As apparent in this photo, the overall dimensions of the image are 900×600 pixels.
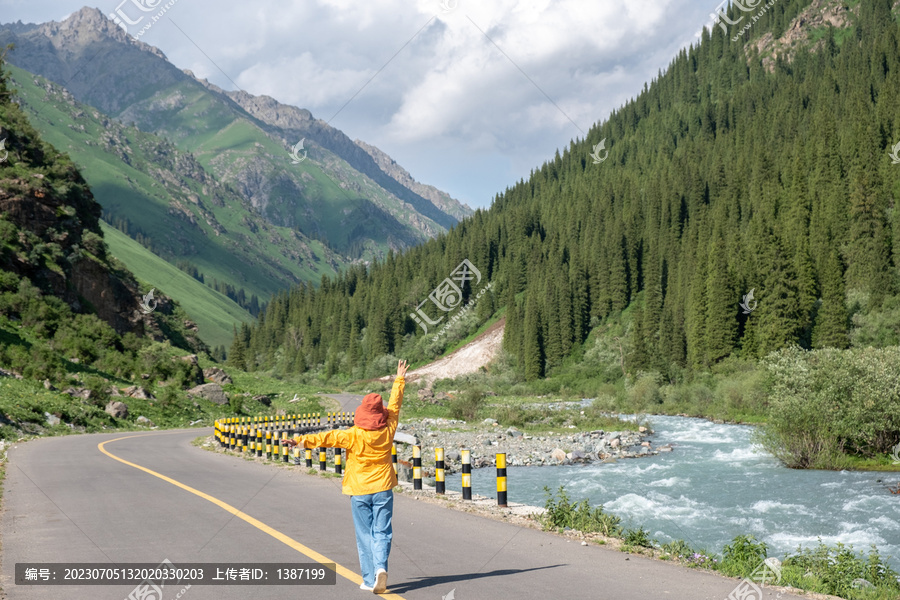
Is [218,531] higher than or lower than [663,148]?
lower

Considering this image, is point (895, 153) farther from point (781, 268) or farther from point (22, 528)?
point (22, 528)

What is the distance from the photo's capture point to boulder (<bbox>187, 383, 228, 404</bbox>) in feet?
167

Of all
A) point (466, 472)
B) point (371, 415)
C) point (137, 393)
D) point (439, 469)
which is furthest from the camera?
point (137, 393)

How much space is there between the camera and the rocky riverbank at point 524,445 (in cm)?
3250

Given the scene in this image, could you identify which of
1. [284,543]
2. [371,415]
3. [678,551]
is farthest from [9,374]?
[678,551]

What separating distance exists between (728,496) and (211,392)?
39.3 meters

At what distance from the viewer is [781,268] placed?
2817 inches

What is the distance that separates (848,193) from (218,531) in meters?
91.4

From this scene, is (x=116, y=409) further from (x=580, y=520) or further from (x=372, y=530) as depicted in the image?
(x=372, y=530)

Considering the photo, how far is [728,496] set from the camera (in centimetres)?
2270

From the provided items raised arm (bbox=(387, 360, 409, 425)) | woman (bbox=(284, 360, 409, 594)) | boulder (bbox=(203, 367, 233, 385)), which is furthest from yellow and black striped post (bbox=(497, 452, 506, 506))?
boulder (bbox=(203, 367, 233, 385))

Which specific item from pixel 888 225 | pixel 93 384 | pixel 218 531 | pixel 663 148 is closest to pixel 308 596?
pixel 218 531

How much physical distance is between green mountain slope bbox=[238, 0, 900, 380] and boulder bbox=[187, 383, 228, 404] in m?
48.1

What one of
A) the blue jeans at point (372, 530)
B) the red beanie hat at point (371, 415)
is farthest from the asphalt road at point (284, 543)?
the red beanie hat at point (371, 415)
